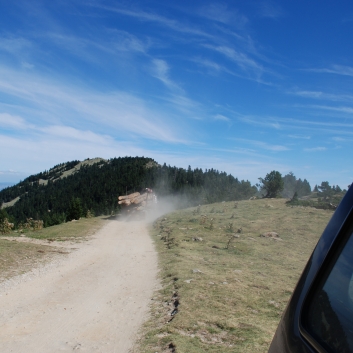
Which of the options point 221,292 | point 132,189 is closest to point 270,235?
point 221,292

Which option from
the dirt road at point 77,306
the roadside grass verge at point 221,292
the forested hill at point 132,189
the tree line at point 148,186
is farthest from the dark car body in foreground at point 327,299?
the forested hill at point 132,189

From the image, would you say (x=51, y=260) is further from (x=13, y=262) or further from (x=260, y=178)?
(x=260, y=178)

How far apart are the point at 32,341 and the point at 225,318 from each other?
11.4 ft

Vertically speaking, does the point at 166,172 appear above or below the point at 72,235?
above

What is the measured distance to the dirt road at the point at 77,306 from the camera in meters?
5.34

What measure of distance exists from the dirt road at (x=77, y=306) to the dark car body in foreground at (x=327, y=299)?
414 centimetres

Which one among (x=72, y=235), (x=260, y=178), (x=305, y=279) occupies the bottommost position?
(x=72, y=235)

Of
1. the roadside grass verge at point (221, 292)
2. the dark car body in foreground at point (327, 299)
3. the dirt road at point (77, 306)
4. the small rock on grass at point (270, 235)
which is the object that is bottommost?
the dirt road at point (77, 306)

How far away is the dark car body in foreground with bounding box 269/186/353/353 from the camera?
1.50 m

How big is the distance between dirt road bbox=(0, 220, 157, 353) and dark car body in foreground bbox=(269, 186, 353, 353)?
163 inches

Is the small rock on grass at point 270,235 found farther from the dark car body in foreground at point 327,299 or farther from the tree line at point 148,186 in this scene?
the tree line at point 148,186

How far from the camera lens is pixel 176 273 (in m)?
9.52

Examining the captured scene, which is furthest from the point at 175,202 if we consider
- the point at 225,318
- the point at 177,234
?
the point at 225,318

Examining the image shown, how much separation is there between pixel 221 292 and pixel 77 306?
3.35 metres
